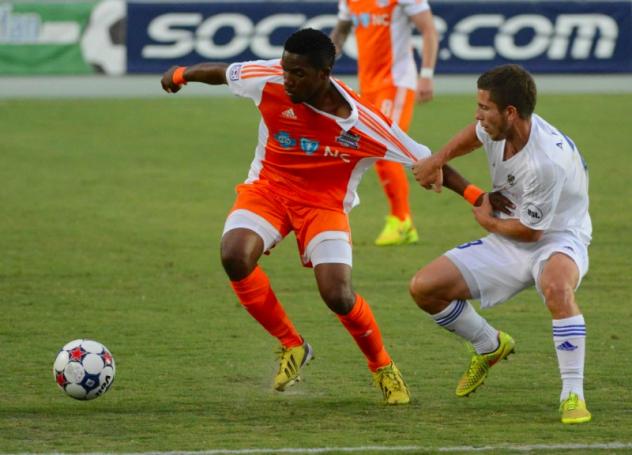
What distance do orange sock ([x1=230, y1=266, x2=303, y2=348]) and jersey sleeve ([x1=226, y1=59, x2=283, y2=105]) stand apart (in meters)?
0.94

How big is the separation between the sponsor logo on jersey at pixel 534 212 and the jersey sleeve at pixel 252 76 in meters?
1.48

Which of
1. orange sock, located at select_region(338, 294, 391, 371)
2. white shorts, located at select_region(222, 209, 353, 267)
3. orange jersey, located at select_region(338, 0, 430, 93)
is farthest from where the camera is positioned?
orange jersey, located at select_region(338, 0, 430, 93)

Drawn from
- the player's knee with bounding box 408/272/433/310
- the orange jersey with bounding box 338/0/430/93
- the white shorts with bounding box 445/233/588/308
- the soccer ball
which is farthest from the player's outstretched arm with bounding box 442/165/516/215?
the orange jersey with bounding box 338/0/430/93

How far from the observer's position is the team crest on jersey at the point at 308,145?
7.07 meters

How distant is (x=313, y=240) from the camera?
7070mm

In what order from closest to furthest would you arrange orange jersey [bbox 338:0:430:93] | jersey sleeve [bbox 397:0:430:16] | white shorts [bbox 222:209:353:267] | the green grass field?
the green grass field → white shorts [bbox 222:209:353:267] → jersey sleeve [bbox 397:0:430:16] → orange jersey [bbox 338:0:430:93]

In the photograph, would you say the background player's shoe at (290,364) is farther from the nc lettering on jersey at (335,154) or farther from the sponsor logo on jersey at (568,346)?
the sponsor logo on jersey at (568,346)

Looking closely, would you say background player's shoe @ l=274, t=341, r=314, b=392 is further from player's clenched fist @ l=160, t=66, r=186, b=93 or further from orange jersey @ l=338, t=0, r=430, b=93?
orange jersey @ l=338, t=0, r=430, b=93

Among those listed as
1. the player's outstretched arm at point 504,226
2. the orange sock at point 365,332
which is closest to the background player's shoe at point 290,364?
the orange sock at point 365,332

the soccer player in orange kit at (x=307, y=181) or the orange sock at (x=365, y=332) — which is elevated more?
the soccer player in orange kit at (x=307, y=181)

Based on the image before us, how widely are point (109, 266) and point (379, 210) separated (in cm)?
373

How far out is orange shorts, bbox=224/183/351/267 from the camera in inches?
279

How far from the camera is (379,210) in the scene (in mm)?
13789

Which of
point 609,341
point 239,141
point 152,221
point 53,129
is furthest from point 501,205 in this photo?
point 53,129
